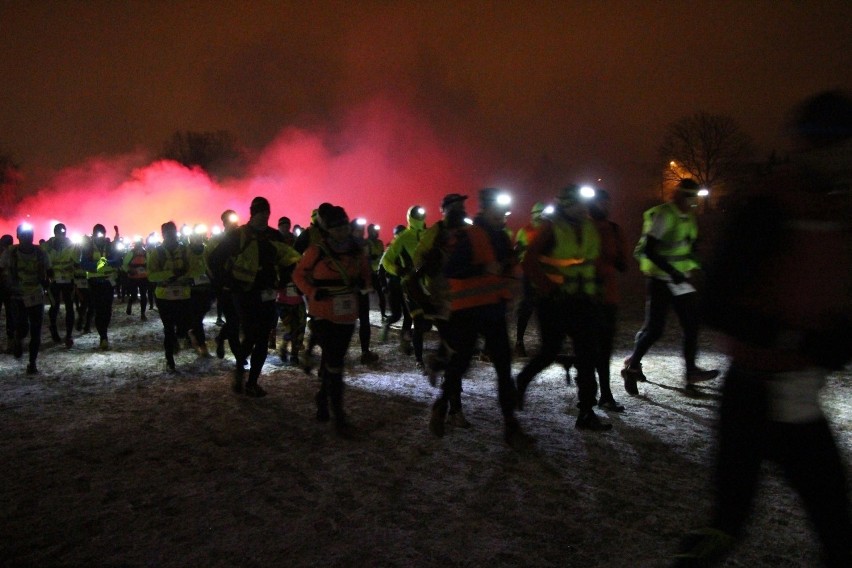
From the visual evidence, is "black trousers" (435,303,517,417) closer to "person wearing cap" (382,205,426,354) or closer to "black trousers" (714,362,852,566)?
"person wearing cap" (382,205,426,354)

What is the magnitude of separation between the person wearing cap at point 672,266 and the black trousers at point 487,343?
2220 mm

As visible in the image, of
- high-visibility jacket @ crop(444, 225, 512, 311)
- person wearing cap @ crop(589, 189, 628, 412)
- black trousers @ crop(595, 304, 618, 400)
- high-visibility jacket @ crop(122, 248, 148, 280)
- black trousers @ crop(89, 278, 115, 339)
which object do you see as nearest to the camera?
high-visibility jacket @ crop(444, 225, 512, 311)

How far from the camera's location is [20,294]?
841cm

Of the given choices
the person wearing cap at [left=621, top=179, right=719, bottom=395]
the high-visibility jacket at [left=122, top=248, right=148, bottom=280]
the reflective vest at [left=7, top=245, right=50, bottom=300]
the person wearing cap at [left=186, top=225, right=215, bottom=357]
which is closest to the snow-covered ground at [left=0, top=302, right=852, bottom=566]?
the person wearing cap at [left=621, top=179, right=719, bottom=395]

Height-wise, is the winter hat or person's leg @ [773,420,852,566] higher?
the winter hat

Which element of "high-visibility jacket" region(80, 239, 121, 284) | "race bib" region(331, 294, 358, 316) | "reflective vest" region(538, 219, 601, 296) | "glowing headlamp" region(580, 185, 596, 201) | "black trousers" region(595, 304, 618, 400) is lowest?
"black trousers" region(595, 304, 618, 400)

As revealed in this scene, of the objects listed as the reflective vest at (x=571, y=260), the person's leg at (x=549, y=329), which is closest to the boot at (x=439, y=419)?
the person's leg at (x=549, y=329)

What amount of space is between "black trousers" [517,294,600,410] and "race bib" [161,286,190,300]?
5.76 metres

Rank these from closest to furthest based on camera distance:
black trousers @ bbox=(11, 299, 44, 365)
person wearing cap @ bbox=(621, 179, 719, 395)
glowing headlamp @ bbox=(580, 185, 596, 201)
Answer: glowing headlamp @ bbox=(580, 185, 596, 201), person wearing cap @ bbox=(621, 179, 719, 395), black trousers @ bbox=(11, 299, 44, 365)

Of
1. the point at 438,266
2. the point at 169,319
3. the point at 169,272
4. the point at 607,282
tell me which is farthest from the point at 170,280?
the point at 607,282

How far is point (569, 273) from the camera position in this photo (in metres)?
4.99

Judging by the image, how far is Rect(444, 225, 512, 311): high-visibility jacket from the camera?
4.77m

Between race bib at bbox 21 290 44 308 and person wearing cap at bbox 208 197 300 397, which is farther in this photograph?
race bib at bbox 21 290 44 308

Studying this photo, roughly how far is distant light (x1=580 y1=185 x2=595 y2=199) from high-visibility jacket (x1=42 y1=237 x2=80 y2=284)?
983 centimetres
